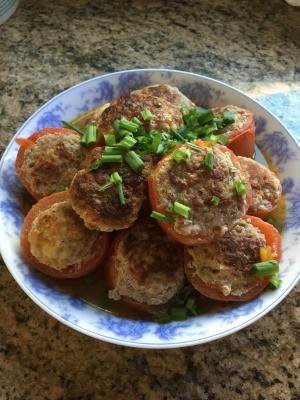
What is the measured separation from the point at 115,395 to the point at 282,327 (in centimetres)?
54

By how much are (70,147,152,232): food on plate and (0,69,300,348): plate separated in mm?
245

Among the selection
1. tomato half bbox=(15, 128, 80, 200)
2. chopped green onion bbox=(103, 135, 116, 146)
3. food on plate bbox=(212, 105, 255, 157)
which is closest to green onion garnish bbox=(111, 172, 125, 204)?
chopped green onion bbox=(103, 135, 116, 146)

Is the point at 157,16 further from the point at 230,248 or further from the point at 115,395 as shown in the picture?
the point at 115,395

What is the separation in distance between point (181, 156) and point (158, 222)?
19 cm

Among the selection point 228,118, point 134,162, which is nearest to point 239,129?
point 228,118

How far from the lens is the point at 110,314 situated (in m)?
1.28

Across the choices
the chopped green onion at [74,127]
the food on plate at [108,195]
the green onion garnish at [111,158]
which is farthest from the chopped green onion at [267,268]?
the chopped green onion at [74,127]

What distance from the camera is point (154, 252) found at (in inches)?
49.9

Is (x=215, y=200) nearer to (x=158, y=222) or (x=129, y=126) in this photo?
(x=158, y=222)

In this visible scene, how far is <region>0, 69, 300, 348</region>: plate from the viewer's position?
46.7 inches

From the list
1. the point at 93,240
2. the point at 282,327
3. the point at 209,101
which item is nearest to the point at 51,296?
the point at 93,240

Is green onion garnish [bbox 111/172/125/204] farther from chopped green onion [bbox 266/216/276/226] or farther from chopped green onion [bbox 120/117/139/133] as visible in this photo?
chopped green onion [bbox 266/216/276/226]

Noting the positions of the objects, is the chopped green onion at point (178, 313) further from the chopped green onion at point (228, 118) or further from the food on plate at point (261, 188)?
the chopped green onion at point (228, 118)

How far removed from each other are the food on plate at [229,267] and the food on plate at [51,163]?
461mm
